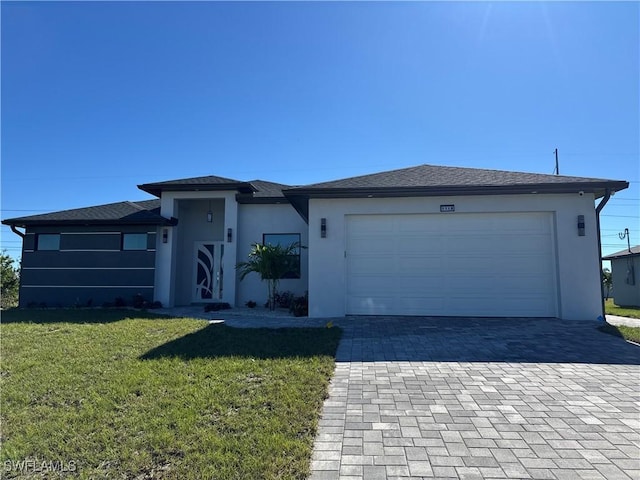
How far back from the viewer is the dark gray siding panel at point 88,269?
1206cm

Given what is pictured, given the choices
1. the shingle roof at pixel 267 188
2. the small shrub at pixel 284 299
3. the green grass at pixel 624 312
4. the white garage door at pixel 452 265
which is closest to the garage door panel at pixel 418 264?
the white garage door at pixel 452 265

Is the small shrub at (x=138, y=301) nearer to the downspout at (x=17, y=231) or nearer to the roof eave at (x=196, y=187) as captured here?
the roof eave at (x=196, y=187)

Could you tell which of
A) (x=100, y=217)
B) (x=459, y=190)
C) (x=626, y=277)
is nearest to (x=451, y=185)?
(x=459, y=190)

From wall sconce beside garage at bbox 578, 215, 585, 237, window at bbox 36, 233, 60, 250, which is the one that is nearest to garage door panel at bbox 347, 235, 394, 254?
wall sconce beside garage at bbox 578, 215, 585, 237

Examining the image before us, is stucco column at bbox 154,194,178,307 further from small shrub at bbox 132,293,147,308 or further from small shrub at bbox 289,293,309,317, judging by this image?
small shrub at bbox 289,293,309,317

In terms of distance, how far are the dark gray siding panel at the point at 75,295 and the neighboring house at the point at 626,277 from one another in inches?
875

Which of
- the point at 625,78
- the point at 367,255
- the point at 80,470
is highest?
the point at 625,78

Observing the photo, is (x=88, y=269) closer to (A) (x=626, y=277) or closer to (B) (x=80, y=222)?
(B) (x=80, y=222)

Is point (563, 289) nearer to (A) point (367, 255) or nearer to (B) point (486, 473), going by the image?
(A) point (367, 255)

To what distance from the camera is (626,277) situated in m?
18.0

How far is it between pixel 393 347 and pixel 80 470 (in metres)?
4.53

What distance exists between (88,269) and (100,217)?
1.90 m

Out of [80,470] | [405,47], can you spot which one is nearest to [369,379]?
[80,470]

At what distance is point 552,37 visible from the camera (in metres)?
8.10
